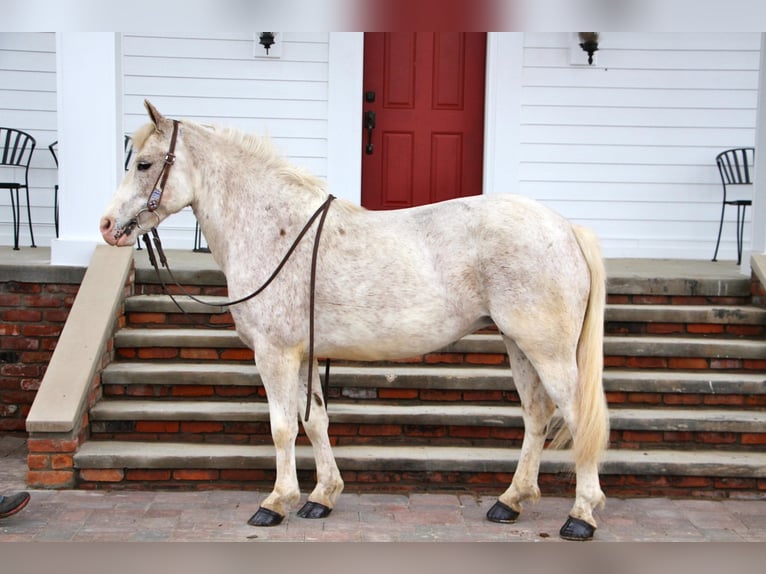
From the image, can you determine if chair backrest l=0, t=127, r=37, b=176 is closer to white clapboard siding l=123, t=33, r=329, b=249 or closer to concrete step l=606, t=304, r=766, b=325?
white clapboard siding l=123, t=33, r=329, b=249

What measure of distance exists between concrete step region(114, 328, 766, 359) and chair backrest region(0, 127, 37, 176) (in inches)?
103

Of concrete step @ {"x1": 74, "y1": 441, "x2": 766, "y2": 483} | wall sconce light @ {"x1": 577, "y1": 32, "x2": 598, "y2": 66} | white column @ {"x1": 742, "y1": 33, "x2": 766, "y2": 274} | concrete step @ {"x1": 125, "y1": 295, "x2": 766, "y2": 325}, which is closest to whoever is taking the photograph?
concrete step @ {"x1": 74, "y1": 441, "x2": 766, "y2": 483}

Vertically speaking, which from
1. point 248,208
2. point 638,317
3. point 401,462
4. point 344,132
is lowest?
point 401,462

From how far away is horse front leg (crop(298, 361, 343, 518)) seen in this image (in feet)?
14.3

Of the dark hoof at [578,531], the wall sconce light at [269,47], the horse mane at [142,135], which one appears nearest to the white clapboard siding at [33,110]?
the wall sconce light at [269,47]

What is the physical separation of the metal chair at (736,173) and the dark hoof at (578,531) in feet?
13.4

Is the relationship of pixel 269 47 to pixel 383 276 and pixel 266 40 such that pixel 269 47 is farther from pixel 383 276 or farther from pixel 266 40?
pixel 383 276

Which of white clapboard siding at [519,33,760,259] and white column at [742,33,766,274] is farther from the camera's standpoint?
white clapboard siding at [519,33,760,259]

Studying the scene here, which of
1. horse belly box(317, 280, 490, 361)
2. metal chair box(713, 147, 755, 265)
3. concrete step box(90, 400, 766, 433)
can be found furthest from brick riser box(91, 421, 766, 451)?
metal chair box(713, 147, 755, 265)

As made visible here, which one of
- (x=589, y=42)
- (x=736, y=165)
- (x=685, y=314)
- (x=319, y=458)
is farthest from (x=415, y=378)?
(x=736, y=165)

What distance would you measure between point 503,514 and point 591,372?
34.8 inches

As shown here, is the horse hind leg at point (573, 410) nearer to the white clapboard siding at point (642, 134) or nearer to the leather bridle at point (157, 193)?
the leather bridle at point (157, 193)

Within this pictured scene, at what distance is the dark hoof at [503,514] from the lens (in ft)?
14.1

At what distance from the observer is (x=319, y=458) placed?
4.39 m
